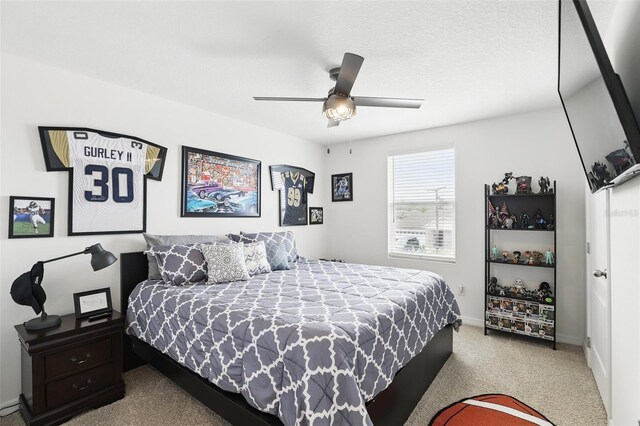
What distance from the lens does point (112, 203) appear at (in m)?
2.68

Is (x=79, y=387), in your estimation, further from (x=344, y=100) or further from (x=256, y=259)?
(x=344, y=100)

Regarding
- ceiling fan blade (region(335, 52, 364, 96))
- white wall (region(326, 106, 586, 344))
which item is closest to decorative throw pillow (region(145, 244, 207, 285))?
ceiling fan blade (region(335, 52, 364, 96))

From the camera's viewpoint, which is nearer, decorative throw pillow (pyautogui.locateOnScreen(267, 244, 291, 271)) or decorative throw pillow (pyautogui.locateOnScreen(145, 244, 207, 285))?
decorative throw pillow (pyautogui.locateOnScreen(145, 244, 207, 285))

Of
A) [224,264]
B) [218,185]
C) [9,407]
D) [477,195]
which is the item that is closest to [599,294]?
[477,195]

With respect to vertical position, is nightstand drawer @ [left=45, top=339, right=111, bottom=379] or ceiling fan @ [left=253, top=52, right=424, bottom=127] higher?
ceiling fan @ [left=253, top=52, right=424, bottom=127]

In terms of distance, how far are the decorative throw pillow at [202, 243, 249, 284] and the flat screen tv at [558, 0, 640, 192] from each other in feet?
8.50

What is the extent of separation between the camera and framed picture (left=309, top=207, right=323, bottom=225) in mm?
4852

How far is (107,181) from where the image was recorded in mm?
2652

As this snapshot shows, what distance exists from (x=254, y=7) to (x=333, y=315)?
1866 mm

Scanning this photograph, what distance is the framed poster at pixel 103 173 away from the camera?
241 centimetres

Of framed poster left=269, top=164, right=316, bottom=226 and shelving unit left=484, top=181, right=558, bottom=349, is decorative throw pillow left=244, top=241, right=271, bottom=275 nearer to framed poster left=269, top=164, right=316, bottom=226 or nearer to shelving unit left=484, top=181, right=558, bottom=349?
framed poster left=269, top=164, right=316, bottom=226

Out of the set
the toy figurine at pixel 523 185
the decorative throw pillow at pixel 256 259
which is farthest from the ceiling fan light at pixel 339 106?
the toy figurine at pixel 523 185

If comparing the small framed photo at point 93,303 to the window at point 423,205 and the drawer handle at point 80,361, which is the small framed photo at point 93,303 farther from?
the window at point 423,205

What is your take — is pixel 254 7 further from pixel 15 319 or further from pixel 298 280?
pixel 15 319
